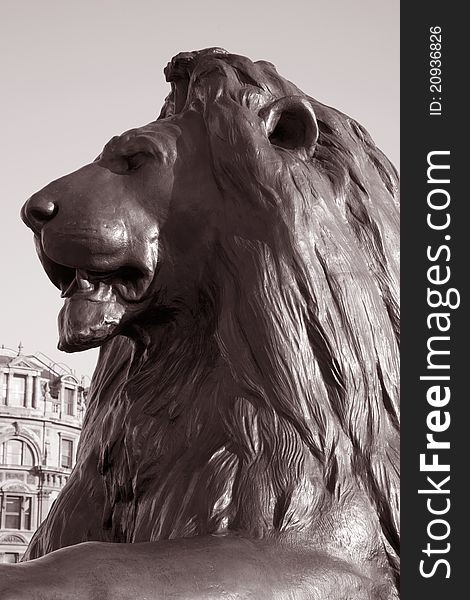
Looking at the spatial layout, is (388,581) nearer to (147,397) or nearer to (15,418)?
(147,397)

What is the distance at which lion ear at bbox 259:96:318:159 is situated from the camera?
125cm

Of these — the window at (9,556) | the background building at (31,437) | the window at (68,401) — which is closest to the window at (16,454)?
the background building at (31,437)

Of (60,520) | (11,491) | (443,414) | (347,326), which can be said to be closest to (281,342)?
(347,326)

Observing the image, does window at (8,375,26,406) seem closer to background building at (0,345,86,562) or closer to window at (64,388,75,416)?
background building at (0,345,86,562)

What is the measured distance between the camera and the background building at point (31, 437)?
14.1 meters

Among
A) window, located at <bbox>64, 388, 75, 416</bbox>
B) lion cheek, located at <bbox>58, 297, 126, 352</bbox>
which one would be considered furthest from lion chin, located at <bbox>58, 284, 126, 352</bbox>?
window, located at <bbox>64, 388, 75, 416</bbox>

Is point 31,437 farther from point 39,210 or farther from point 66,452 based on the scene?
point 39,210

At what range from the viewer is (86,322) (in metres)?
1.18

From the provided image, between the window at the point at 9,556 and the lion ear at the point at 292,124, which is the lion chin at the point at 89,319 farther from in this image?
the window at the point at 9,556

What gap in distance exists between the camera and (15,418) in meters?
14.6

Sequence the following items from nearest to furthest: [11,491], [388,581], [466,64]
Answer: [388,581]
[466,64]
[11,491]

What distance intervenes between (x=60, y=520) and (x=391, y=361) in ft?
1.39

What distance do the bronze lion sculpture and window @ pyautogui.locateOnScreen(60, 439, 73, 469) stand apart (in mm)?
13894

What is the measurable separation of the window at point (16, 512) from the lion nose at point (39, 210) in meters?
13.2
